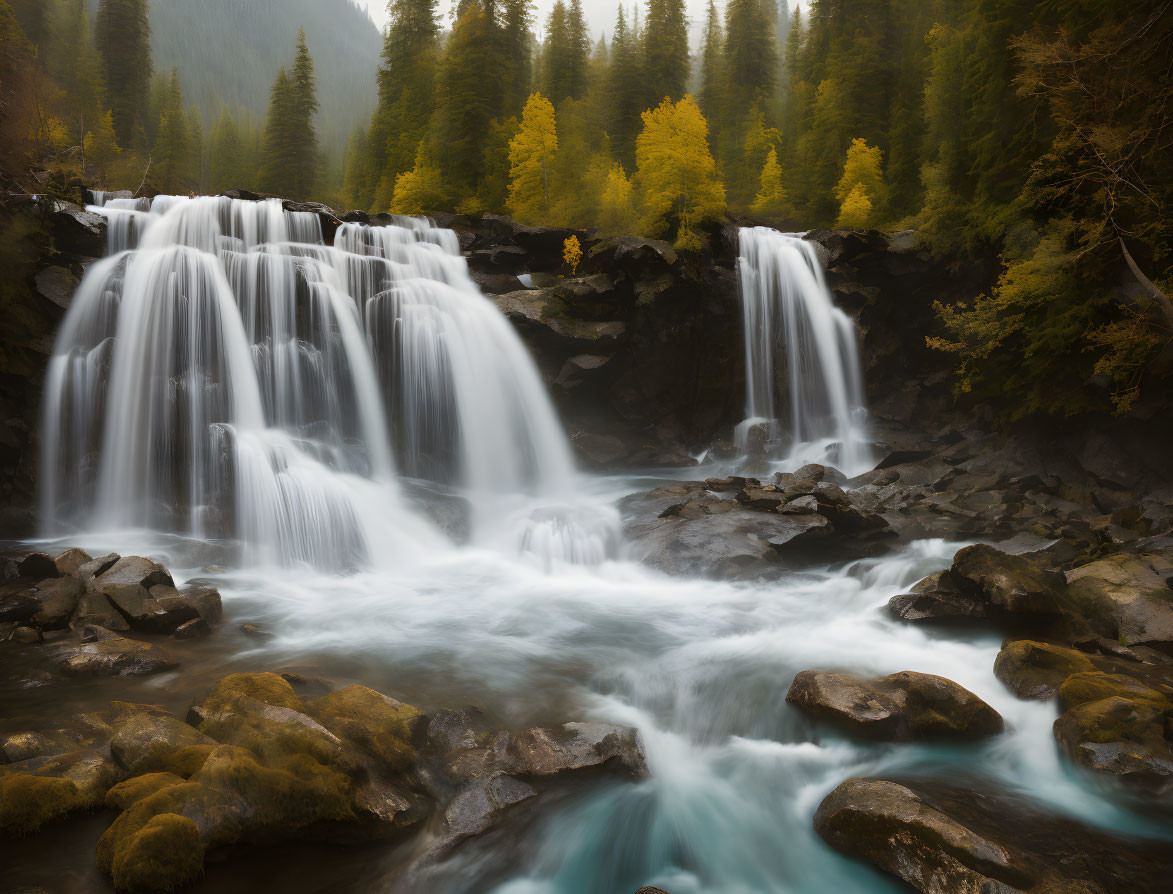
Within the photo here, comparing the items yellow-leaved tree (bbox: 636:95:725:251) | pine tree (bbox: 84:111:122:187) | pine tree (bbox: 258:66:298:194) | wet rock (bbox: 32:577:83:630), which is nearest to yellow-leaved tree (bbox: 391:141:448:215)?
yellow-leaved tree (bbox: 636:95:725:251)

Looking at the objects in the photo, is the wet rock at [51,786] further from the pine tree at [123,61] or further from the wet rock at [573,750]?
the pine tree at [123,61]

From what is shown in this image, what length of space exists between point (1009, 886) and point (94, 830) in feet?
20.7

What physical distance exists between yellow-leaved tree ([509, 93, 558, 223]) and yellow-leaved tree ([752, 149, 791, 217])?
15.4 m

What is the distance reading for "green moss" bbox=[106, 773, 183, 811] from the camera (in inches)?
183

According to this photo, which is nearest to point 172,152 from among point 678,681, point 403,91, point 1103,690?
point 403,91

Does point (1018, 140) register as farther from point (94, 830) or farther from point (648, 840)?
point (94, 830)

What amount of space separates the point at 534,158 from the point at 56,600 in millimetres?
30062

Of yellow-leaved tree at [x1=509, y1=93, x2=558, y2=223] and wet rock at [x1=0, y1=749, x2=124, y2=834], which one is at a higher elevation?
yellow-leaved tree at [x1=509, y1=93, x2=558, y2=223]

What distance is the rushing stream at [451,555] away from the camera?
5.91 metres

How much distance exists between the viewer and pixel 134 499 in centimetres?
1309

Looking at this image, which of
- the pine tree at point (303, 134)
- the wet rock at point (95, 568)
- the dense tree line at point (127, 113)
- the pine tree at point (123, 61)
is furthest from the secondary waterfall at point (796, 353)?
the pine tree at point (123, 61)

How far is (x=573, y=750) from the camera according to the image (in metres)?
6.23

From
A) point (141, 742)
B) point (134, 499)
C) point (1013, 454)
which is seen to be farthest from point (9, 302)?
point (1013, 454)

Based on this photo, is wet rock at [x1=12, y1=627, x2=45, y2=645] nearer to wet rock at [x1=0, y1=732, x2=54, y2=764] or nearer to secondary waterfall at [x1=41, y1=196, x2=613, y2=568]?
wet rock at [x1=0, y1=732, x2=54, y2=764]
